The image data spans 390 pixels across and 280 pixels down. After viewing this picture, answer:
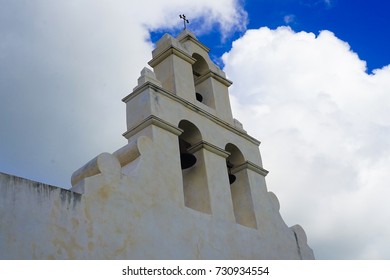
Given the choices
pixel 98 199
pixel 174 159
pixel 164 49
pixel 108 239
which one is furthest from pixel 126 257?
pixel 164 49

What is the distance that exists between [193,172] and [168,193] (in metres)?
1.32

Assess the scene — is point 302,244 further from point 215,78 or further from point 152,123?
point 152,123

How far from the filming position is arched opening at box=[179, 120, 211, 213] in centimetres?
801

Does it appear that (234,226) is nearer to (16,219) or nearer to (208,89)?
(208,89)

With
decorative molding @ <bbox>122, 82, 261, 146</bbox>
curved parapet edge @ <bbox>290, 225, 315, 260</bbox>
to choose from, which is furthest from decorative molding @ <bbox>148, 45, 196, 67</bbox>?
curved parapet edge @ <bbox>290, 225, 315, 260</bbox>

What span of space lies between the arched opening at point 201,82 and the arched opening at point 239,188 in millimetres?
1089

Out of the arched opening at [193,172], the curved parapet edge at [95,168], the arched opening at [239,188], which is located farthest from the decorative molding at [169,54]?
the curved parapet edge at [95,168]

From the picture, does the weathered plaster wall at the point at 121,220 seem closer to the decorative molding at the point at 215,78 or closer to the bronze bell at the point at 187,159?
the bronze bell at the point at 187,159

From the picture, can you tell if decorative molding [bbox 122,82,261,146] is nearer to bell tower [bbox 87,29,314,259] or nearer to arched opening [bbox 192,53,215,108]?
bell tower [bbox 87,29,314,259]

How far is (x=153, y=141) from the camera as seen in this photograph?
290 inches

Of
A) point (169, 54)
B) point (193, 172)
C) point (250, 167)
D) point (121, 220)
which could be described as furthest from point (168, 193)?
point (169, 54)

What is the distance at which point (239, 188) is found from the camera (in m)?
9.13

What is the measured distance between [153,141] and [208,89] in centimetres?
269

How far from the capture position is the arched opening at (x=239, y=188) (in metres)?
8.79
